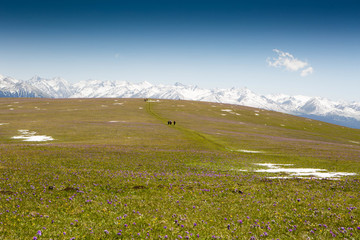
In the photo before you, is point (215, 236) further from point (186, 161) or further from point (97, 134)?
point (97, 134)

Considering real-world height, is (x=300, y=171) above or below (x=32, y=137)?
above

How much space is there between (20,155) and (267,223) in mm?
41315

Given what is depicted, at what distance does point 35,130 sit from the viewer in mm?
73500

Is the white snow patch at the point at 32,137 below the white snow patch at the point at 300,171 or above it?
below

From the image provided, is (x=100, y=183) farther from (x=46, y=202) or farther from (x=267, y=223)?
(x=267, y=223)

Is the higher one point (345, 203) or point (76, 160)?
point (345, 203)

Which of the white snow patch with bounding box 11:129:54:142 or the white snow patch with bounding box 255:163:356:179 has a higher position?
the white snow patch with bounding box 255:163:356:179

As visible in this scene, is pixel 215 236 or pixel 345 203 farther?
pixel 345 203

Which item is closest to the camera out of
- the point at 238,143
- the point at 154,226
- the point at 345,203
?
the point at 154,226

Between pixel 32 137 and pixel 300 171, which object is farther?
pixel 32 137

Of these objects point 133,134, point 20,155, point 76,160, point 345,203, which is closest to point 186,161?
point 76,160

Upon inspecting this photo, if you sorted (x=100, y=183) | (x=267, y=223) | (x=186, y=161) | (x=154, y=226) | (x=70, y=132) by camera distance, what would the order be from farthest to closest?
1. (x=70, y=132)
2. (x=186, y=161)
3. (x=100, y=183)
4. (x=267, y=223)
5. (x=154, y=226)

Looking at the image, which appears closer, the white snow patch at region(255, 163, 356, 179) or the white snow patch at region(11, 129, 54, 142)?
the white snow patch at region(255, 163, 356, 179)

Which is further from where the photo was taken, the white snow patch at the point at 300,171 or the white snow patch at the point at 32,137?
the white snow patch at the point at 32,137
